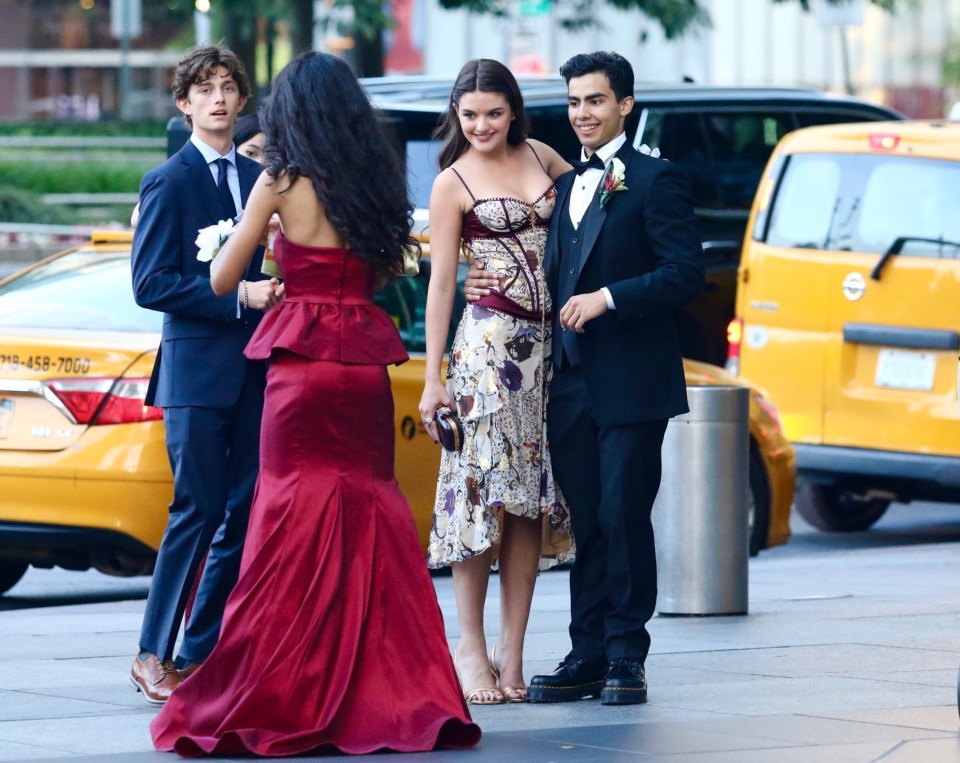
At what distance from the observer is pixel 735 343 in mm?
11156

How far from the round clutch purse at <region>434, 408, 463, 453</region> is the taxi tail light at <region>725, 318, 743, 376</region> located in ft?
17.6

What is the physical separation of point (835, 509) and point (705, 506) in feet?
14.8

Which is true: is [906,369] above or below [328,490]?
below

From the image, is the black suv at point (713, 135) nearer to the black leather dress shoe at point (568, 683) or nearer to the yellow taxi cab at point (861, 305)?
the yellow taxi cab at point (861, 305)

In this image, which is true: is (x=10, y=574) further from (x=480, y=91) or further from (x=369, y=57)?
(x=369, y=57)

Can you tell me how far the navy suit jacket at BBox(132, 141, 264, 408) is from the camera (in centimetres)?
592

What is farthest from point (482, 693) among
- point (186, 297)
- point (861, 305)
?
point (861, 305)

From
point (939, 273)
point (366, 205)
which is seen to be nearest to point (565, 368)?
point (366, 205)

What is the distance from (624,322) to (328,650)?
4.72 ft

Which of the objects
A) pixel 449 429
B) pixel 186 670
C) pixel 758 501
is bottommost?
pixel 758 501

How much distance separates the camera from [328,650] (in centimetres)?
526

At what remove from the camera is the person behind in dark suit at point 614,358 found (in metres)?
5.93

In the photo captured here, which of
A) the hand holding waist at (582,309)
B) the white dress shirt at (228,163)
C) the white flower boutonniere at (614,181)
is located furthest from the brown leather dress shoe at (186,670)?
the white flower boutonniere at (614,181)

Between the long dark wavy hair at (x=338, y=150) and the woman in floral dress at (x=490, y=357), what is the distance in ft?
1.60
